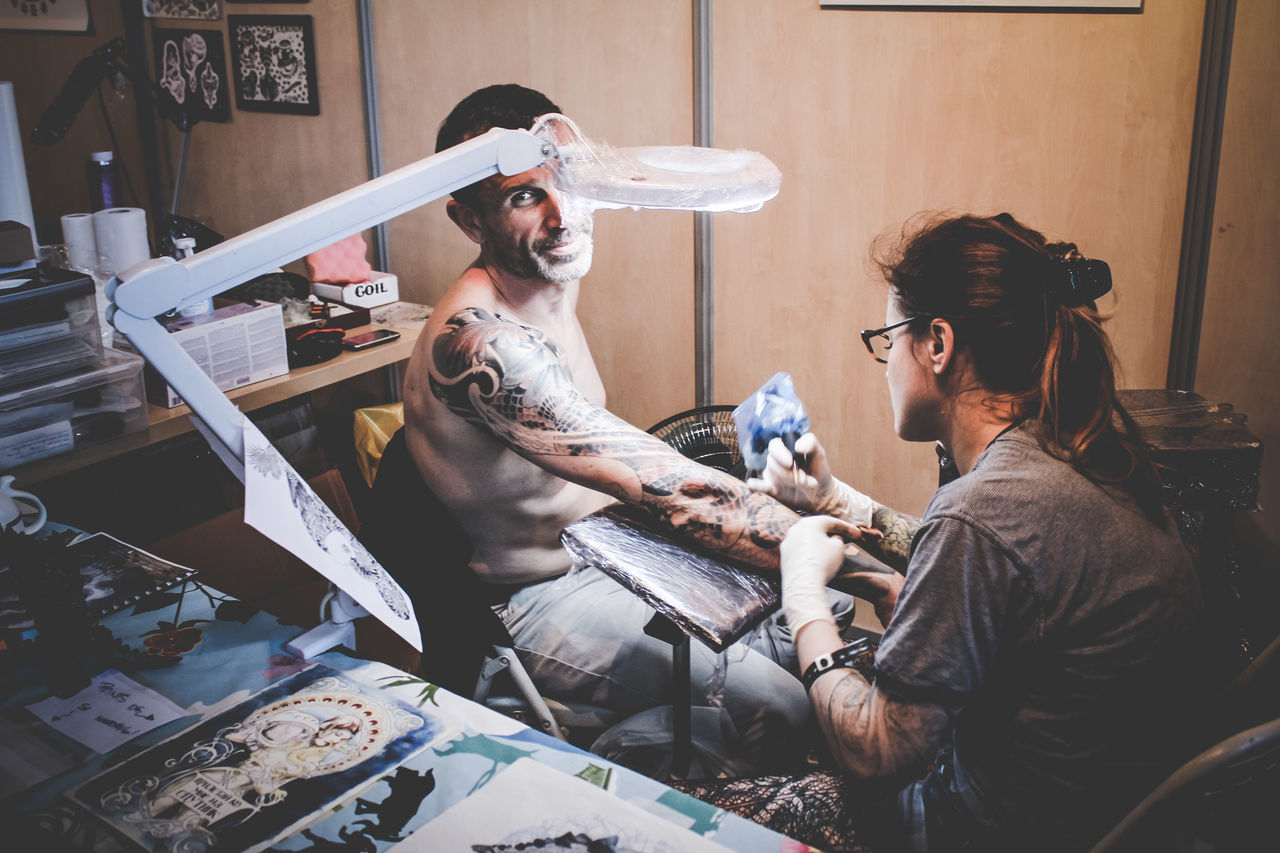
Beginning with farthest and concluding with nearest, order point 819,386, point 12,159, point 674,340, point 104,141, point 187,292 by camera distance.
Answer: point 104,141 → point 674,340 → point 819,386 → point 12,159 → point 187,292

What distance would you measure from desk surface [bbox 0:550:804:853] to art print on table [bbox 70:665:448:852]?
2 centimetres

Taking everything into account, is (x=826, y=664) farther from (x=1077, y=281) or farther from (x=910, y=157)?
(x=910, y=157)

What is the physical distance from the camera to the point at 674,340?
275 centimetres

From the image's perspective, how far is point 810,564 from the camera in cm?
133

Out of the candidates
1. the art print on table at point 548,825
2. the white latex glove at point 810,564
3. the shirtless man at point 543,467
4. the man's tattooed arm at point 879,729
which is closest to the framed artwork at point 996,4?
the shirtless man at point 543,467

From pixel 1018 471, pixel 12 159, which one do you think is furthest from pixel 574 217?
pixel 12 159

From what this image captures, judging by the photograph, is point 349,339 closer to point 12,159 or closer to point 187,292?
point 12,159

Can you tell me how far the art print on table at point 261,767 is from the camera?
98 cm

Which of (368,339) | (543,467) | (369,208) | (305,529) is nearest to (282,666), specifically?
(305,529)

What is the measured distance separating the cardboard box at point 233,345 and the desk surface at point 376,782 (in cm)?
93

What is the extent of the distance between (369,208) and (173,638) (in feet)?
2.30

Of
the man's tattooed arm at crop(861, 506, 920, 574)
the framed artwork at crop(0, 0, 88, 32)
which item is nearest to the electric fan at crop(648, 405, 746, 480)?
the man's tattooed arm at crop(861, 506, 920, 574)

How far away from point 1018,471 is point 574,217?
1.00 metres

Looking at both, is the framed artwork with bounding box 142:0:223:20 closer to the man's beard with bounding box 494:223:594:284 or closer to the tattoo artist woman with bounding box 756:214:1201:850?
the man's beard with bounding box 494:223:594:284
